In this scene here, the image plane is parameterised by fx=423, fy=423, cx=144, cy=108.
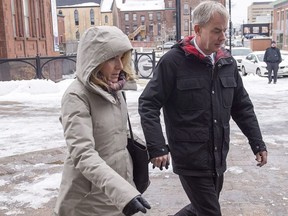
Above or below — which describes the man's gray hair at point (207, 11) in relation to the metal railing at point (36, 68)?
above

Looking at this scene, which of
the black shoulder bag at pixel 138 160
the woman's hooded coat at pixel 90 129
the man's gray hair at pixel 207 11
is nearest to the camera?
the woman's hooded coat at pixel 90 129

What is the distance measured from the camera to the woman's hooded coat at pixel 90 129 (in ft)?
6.79

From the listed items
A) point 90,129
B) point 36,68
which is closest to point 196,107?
point 90,129

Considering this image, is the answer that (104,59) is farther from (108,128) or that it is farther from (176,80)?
(176,80)

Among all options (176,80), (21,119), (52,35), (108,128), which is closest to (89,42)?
(108,128)

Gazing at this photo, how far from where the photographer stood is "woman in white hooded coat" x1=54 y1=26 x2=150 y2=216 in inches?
82.0

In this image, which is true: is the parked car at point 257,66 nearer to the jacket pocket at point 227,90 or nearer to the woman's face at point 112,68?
the jacket pocket at point 227,90

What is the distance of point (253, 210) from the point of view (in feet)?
13.6

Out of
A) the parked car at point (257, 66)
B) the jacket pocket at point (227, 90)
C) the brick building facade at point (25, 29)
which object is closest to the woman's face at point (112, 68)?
the jacket pocket at point (227, 90)

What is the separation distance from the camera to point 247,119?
3.22 metres

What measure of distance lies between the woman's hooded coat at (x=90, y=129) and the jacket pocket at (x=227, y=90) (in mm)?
835

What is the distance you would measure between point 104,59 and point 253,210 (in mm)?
2652

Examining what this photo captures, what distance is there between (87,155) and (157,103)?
0.98 m

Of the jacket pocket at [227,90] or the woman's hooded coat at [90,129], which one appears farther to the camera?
the jacket pocket at [227,90]
